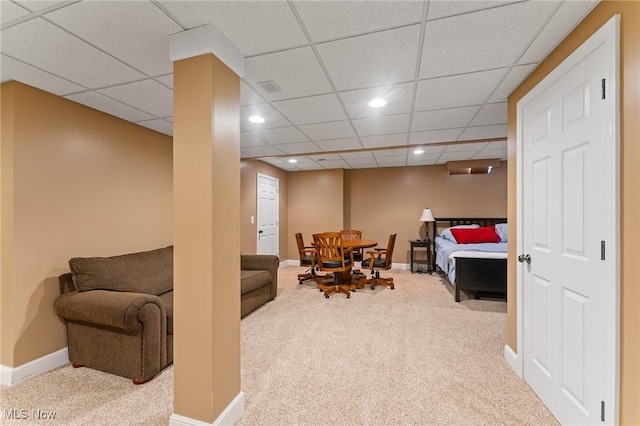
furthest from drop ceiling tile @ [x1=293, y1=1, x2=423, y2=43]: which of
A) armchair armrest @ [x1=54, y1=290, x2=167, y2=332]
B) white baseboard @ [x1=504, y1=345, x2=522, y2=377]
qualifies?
white baseboard @ [x1=504, y1=345, x2=522, y2=377]

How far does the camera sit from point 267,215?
602cm

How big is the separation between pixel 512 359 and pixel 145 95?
3825 millimetres

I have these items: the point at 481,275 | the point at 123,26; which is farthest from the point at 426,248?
the point at 123,26

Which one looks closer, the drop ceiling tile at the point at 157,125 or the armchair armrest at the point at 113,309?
the armchair armrest at the point at 113,309

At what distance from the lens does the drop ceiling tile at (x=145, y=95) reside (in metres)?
2.23

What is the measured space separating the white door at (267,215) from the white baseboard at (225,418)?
3928mm

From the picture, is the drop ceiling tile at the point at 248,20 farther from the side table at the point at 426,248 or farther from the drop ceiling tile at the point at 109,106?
the side table at the point at 426,248

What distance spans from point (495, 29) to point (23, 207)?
3.55m

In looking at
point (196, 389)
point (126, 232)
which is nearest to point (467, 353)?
point (196, 389)

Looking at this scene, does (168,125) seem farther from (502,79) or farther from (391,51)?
(502,79)

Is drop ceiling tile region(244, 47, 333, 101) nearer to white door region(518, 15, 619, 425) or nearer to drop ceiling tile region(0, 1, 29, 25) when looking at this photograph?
drop ceiling tile region(0, 1, 29, 25)

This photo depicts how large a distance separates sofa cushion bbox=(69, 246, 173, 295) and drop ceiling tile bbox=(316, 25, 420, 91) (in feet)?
8.47

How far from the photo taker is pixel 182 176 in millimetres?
1620

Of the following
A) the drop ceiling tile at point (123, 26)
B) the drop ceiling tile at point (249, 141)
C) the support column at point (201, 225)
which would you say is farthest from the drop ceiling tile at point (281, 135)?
the support column at point (201, 225)
